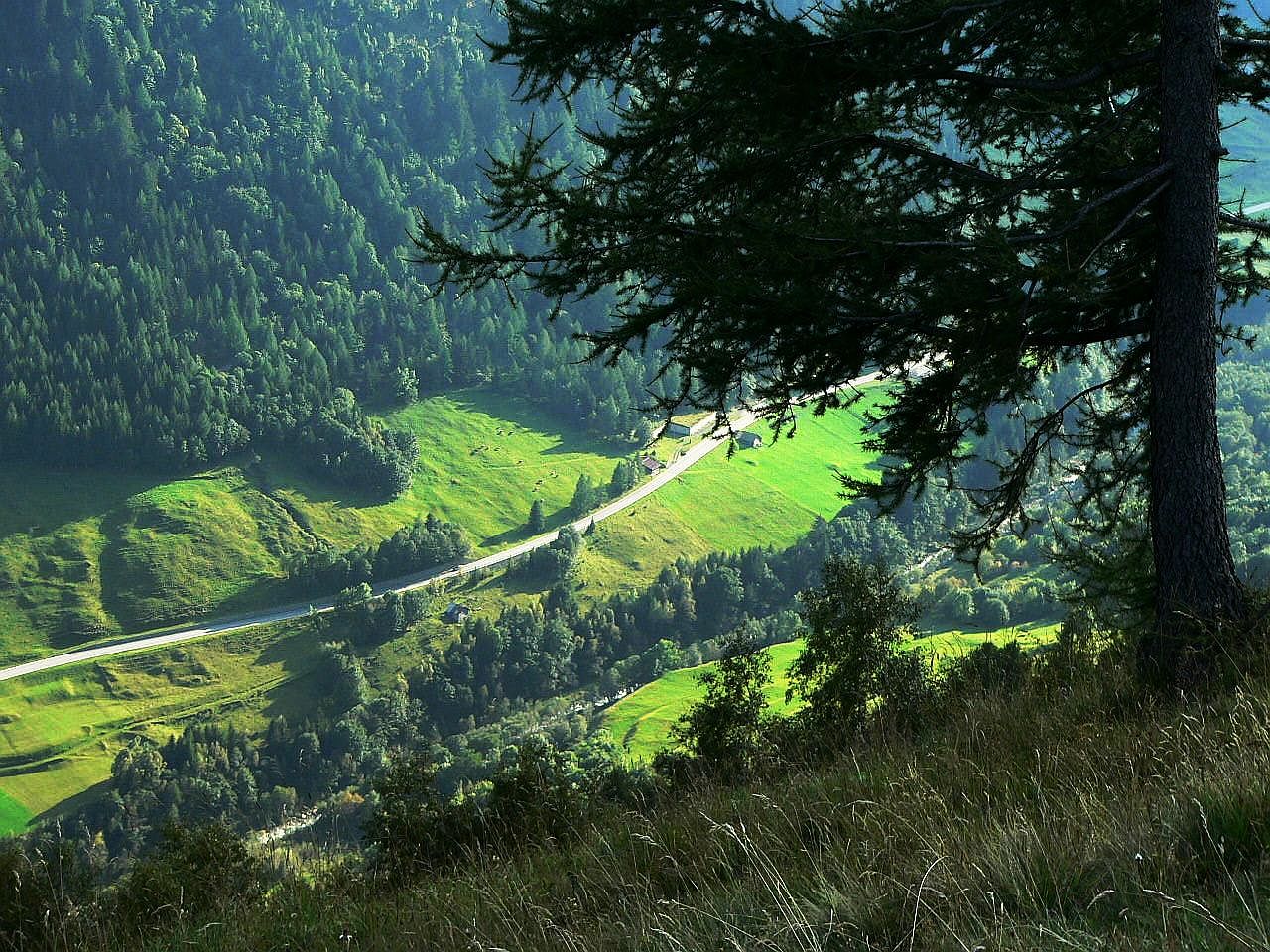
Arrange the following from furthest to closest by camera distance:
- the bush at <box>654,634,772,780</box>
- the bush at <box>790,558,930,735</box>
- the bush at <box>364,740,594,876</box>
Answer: the bush at <box>654,634,772,780</box>, the bush at <box>790,558,930,735</box>, the bush at <box>364,740,594,876</box>

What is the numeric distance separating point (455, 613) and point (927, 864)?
423ft

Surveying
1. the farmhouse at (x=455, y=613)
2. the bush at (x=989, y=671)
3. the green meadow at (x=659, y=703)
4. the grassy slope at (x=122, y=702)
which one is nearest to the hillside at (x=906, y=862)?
the bush at (x=989, y=671)

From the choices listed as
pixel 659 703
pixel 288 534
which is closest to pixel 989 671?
pixel 659 703

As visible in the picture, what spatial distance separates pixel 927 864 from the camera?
3.89 meters

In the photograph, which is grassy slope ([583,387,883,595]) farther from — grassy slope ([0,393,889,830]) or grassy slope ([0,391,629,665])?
grassy slope ([0,391,629,665])

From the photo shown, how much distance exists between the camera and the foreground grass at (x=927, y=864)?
329cm

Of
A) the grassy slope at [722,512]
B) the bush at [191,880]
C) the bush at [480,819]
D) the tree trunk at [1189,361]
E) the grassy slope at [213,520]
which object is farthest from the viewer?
the grassy slope at [722,512]

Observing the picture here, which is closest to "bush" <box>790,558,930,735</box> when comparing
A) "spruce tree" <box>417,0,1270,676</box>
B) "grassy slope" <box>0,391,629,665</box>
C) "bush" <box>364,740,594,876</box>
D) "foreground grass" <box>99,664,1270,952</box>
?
"bush" <box>364,740,594,876</box>

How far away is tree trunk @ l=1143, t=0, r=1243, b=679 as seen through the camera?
6.55 meters

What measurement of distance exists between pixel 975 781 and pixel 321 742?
109936 mm

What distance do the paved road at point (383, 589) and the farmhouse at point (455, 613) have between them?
6817 mm

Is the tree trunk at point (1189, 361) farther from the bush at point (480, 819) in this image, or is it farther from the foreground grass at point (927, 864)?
the bush at point (480, 819)

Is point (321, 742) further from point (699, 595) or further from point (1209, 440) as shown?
point (1209, 440)

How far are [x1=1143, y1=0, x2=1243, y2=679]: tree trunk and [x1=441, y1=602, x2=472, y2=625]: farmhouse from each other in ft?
412
